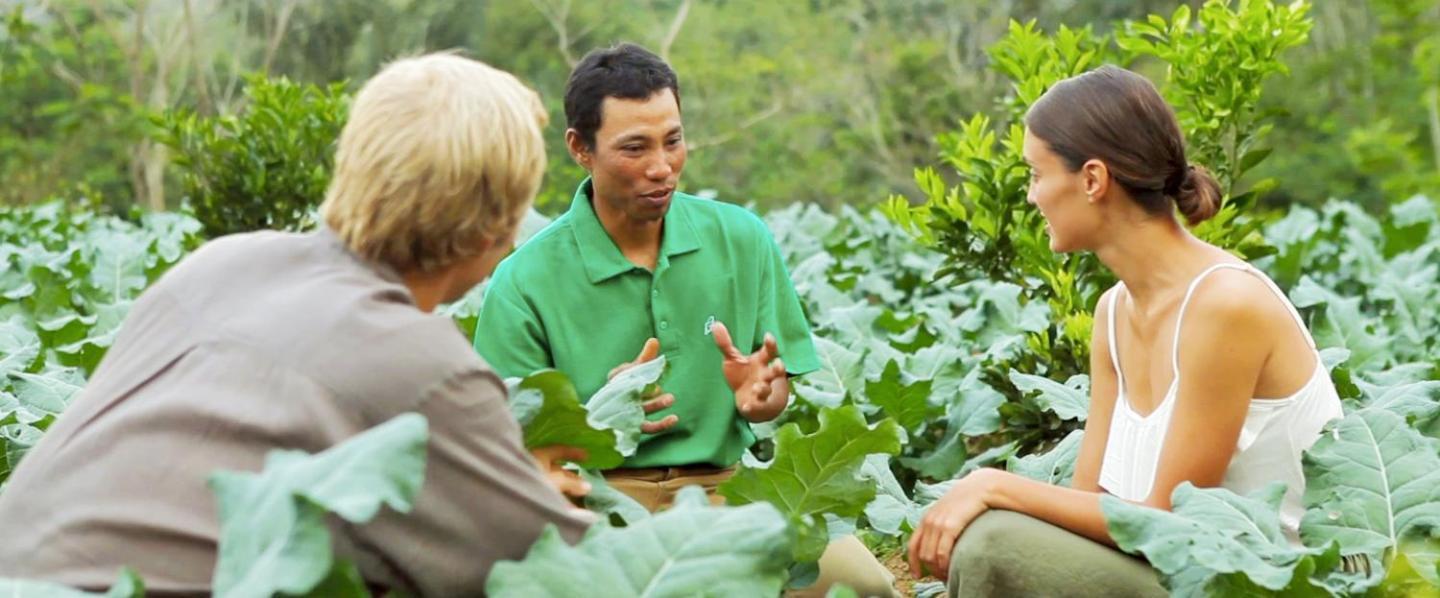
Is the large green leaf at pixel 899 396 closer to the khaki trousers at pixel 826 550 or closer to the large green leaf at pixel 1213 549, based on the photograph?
the khaki trousers at pixel 826 550

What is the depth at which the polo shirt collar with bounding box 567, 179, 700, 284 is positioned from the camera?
14.7ft

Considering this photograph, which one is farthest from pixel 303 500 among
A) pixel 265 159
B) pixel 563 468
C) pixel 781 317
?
pixel 265 159

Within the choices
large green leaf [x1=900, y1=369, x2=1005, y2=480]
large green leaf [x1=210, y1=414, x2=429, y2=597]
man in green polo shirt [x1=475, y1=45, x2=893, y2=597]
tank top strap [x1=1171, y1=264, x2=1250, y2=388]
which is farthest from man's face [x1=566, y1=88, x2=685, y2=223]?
large green leaf [x1=210, y1=414, x2=429, y2=597]

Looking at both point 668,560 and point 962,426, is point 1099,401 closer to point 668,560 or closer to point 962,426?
point 668,560

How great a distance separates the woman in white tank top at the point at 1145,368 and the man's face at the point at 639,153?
0.95m

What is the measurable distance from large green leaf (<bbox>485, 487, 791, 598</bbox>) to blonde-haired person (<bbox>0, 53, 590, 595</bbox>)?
7 cm

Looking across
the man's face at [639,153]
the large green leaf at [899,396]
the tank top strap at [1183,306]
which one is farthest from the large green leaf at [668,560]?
the large green leaf at [899,396]

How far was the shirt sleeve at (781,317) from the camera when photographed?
15.3 feet

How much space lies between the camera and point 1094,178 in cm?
378

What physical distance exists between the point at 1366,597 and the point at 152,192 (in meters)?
33.9

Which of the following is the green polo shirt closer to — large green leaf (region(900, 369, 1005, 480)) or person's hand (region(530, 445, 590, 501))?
person's hand (region(530, 445, 590, 501))

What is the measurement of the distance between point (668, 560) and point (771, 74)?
41191 millimetres

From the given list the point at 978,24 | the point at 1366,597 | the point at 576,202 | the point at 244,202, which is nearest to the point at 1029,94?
the point at 576,202

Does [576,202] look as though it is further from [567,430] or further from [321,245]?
[321,245]
